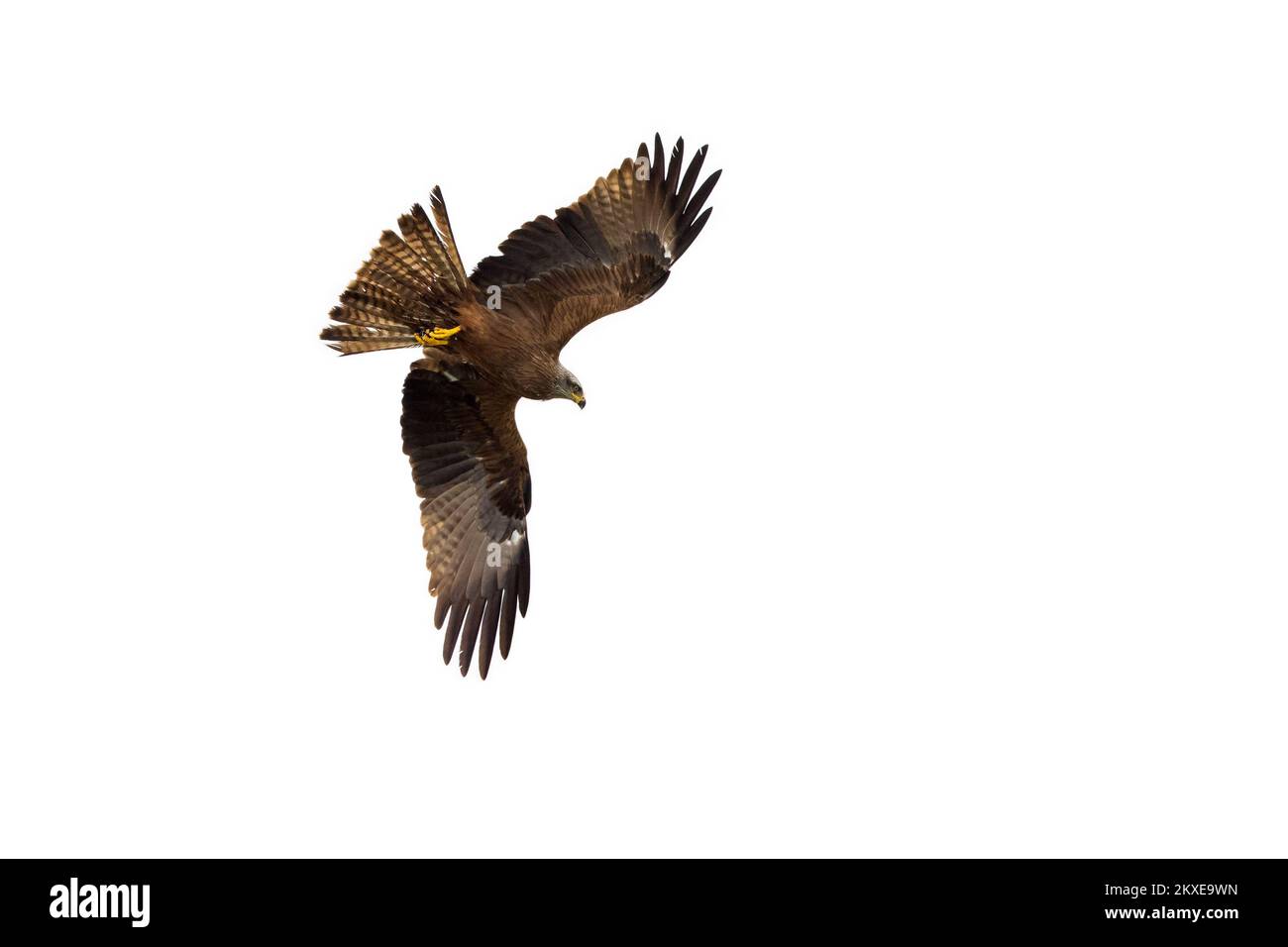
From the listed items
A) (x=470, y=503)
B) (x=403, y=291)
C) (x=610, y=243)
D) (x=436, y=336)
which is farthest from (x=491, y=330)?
(x=470, y=503)

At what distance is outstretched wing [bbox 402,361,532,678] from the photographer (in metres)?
9.11

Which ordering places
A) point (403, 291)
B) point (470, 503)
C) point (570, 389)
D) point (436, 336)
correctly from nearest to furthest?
point (403, 291) < point (436, 336) < point (570, 389) < point (470, 503)

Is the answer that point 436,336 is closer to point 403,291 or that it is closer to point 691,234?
point 403,291

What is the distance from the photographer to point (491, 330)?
8812 mm

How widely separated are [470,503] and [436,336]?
103 centimetres

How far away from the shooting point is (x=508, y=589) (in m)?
9.28

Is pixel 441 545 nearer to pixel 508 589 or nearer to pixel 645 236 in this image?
pixel 508 589

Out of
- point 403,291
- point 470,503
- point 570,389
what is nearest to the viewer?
point 403,291

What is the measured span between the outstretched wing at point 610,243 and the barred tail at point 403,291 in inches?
16.5

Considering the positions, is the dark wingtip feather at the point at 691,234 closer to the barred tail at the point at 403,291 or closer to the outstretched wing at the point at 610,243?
the outstretched wing at the point at 610,243

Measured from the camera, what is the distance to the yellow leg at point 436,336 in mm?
8773

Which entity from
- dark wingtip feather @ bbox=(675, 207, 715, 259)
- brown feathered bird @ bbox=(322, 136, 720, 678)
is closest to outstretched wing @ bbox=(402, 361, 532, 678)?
brown feathered bird @ bbox=(322, 136, 720, 678)

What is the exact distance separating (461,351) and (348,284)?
67 cm

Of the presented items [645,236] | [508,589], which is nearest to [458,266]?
[645,236]
